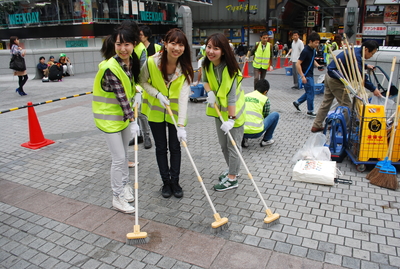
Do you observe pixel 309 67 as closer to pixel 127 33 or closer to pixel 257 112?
pixel 257 112

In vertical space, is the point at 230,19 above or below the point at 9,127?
above

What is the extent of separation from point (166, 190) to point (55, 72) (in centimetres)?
1187

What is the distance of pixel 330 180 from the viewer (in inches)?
164

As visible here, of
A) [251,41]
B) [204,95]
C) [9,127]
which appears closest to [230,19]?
[251,41]

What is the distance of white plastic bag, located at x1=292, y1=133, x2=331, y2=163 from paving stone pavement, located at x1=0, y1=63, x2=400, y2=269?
9.5 inches

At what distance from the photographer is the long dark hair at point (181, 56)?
348 centimetres

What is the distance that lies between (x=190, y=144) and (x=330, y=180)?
8.45 feet

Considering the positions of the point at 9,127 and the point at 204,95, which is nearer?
the point at 9,127

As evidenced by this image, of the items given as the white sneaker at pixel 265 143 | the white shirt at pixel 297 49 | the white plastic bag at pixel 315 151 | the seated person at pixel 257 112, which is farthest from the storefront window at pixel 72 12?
the white plastic bag at pixel 315 151

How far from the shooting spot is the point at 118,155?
3.65 metres

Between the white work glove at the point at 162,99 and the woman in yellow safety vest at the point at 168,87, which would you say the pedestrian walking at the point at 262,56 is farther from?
the white work glove at the point at 162,99

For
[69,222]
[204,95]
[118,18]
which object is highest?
[118,18]

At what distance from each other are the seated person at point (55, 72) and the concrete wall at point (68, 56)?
94 centimetres

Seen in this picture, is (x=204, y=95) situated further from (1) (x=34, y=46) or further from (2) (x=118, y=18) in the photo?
(1) (x=34, y=46)
